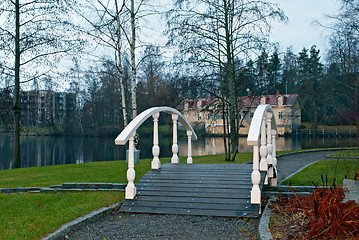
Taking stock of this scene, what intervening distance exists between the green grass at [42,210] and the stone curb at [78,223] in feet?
0.34

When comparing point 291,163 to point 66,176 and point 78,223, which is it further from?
point 78,223

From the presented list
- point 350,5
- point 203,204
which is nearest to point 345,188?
point 203,204

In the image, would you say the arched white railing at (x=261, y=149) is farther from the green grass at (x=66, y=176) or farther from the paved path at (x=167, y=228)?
the green grass at (x=66, y=176)

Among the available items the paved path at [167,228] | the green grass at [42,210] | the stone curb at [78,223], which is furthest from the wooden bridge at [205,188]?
the green grass at [42,210]

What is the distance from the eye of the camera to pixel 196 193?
5.92 metres

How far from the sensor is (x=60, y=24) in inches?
562

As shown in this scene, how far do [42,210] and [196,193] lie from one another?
2.59 m

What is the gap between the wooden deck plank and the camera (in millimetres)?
5402

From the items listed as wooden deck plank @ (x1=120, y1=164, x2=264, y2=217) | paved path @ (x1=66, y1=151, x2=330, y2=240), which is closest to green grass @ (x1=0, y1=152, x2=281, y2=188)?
wooden deck plank @ (x1=120, y1=164, x2=264, y2=217)

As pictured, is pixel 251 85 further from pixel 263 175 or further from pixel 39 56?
pixel 39 56

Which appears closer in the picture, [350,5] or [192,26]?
[192,26]

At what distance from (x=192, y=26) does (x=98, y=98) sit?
3797cm

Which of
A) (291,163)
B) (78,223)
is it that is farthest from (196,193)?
(291,163)

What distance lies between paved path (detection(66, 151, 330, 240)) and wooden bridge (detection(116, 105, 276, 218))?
0.61 ft
